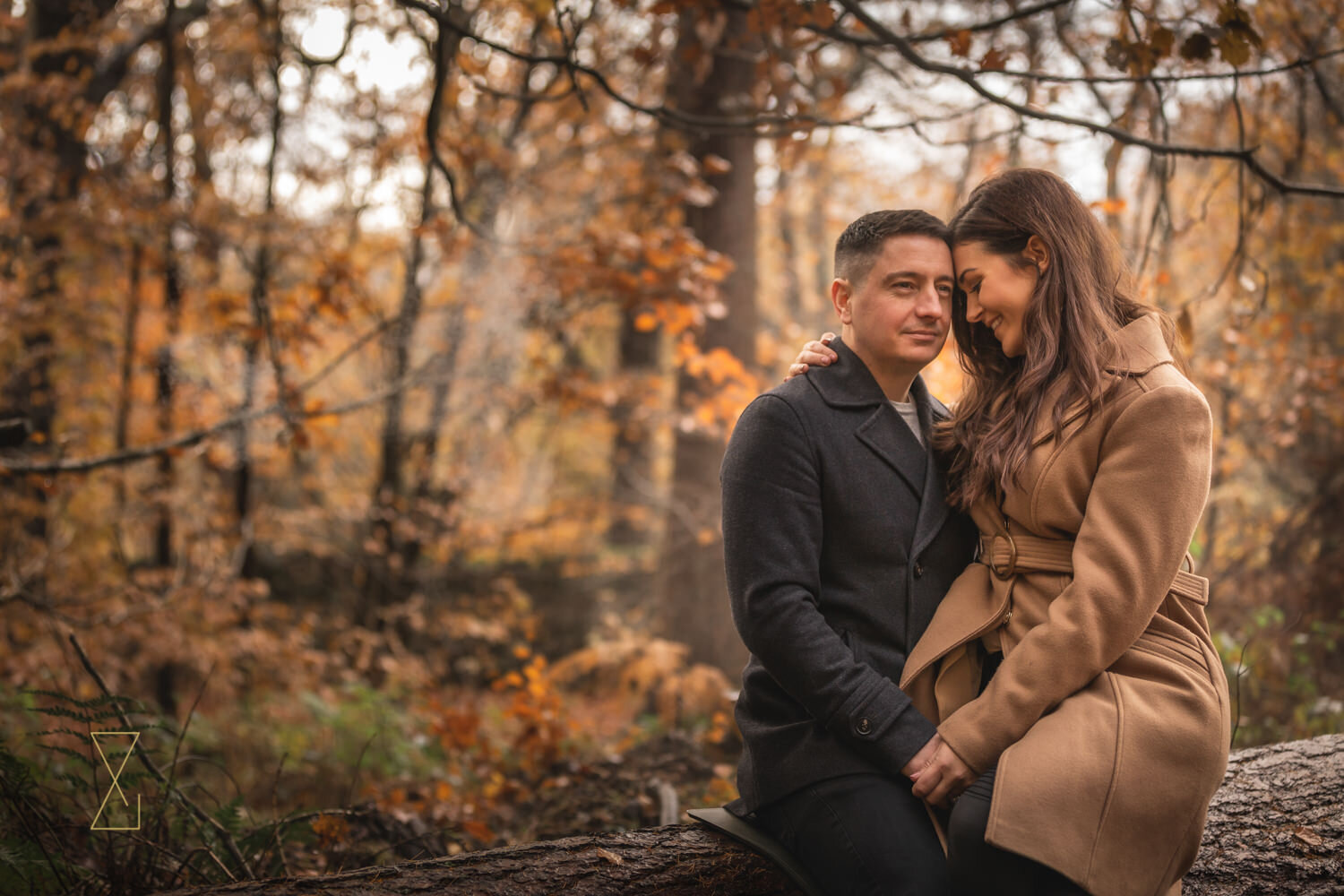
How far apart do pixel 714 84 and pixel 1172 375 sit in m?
5.12

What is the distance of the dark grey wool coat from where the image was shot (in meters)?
2.27

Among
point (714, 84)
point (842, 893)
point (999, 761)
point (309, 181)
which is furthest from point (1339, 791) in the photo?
point (309, 181)

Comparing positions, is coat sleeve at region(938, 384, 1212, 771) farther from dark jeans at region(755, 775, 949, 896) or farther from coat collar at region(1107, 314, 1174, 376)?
dark jeans at region(755, 775, 949, 896)

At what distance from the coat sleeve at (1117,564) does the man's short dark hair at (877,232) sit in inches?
29.8

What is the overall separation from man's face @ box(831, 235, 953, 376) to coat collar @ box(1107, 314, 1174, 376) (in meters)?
0.45

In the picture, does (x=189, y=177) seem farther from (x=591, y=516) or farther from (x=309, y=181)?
(x=591, y=516)

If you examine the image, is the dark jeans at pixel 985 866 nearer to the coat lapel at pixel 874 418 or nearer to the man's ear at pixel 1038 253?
the coat lapel at pixel 874 418

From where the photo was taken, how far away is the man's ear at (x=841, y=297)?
271cm

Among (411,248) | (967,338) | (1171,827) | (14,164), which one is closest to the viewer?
(1171,827)

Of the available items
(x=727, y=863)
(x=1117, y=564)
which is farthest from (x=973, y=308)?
(x=727, y=863)

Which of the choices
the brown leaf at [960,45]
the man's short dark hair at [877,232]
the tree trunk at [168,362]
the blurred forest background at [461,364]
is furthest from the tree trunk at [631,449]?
the man's short dark hair at [877,232]

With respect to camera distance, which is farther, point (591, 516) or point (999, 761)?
point (591, 516)

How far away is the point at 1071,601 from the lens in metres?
2.17

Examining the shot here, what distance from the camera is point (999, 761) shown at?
7.03 ft
